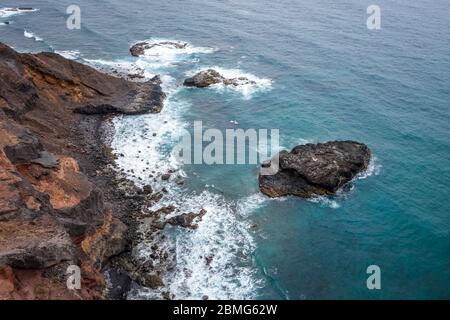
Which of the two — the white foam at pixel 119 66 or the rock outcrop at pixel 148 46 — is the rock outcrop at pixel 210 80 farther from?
the rock outcrop at pixel 148 46

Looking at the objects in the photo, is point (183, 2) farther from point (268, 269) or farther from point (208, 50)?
point (268, 269)

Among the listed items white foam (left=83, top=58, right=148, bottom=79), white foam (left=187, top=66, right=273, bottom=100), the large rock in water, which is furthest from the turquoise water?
white foam (left=83, top=58, right=148, bottom=79)

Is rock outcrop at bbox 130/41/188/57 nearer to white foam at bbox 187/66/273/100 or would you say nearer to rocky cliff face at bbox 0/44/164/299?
white foam at bbox 187/66/273/100

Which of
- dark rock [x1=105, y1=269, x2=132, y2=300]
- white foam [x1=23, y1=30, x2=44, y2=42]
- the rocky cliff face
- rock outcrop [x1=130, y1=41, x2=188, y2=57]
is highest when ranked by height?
white foam [x1=23, y1=30, x2=44, y2=42]

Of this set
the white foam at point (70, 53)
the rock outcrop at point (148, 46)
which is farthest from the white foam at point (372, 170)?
the white foam at point (70, 53)

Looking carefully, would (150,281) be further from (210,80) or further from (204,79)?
(210,80)
